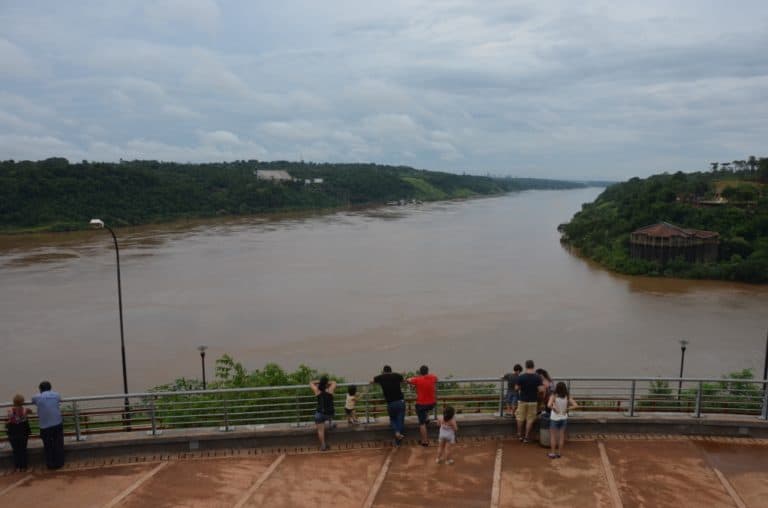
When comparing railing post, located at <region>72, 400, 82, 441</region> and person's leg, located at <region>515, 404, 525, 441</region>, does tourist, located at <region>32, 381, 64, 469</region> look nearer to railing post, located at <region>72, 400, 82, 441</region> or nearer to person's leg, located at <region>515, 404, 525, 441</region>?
railing post, located at <region>72, 400, 82, 441</region>

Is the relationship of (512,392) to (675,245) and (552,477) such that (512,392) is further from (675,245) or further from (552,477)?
(675,245)

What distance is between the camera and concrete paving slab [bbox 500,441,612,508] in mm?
6434

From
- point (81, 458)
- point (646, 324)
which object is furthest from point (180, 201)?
point (81, 458)

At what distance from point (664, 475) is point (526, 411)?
166 cm

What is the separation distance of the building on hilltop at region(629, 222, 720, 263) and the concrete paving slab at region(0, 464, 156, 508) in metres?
44.9

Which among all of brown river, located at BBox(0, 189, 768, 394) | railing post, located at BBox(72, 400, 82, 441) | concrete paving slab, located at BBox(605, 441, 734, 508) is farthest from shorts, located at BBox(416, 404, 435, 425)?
brown river, located at BBox(0, 189, 768, 394)

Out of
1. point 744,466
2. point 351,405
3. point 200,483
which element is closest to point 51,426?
point 200,483

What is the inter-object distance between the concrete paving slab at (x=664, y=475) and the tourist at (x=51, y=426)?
6399 millimetres

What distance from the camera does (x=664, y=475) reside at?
694 cm

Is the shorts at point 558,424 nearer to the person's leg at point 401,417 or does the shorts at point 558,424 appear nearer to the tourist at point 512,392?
the tourist at point 512,392

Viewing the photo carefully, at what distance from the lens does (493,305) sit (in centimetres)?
3109

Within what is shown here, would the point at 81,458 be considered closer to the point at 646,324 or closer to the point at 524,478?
the point at 524,478

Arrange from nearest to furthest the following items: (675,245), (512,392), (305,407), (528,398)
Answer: (528,398) → (512,392) → (305,407) → (675,245)

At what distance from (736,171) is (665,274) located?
7980 cm
